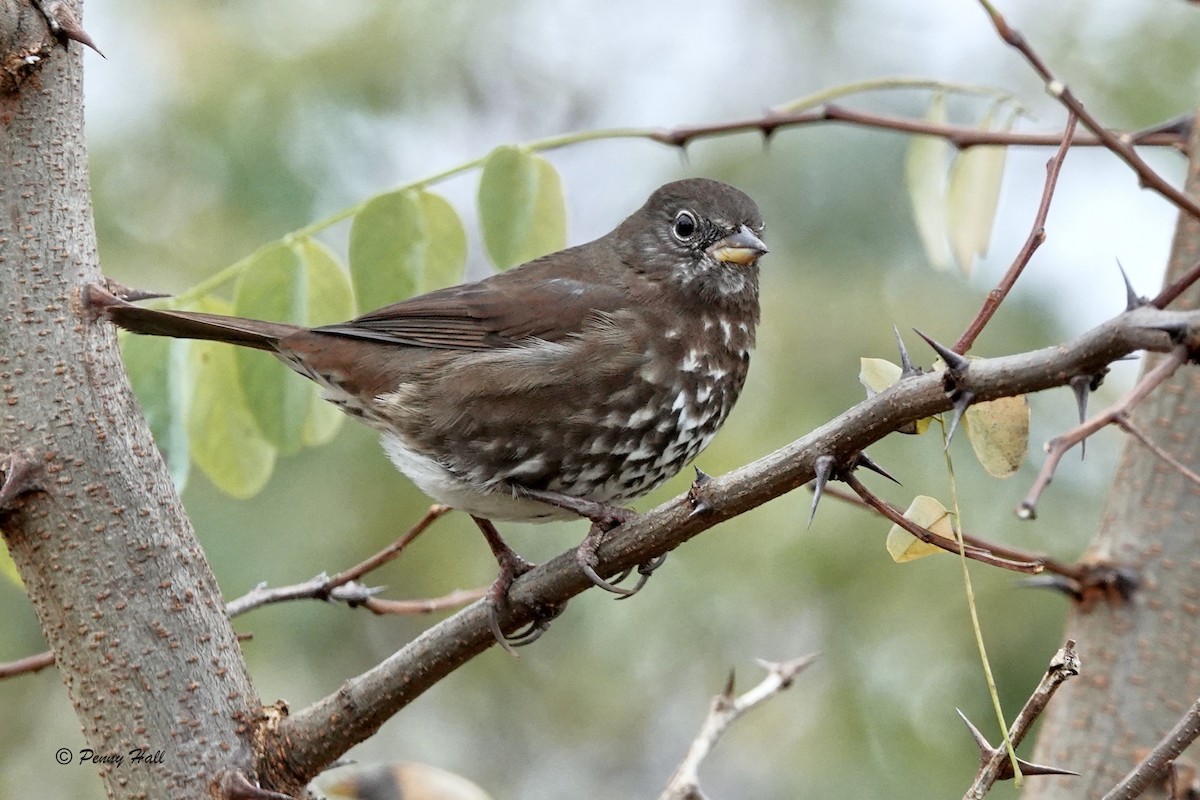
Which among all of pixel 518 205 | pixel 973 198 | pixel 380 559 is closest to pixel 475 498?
pixel 380 559

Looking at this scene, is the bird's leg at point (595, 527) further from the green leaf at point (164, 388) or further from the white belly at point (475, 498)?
the green leaf at point (164, 388)

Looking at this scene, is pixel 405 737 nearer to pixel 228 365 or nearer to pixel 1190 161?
pixel 228 365

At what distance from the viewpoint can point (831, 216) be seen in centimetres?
652

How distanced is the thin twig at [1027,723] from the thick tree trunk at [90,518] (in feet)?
4.62

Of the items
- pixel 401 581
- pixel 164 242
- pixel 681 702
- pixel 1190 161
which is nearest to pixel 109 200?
pixel 164 242

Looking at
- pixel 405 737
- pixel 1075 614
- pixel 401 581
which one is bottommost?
pixel 405 737

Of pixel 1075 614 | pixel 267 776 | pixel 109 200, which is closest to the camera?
pixel 267 776

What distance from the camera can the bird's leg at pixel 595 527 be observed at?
2.71 metres

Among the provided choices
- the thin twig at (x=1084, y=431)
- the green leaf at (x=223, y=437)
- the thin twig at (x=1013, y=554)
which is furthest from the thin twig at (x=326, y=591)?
the thin twig at (x=1084, y=431)

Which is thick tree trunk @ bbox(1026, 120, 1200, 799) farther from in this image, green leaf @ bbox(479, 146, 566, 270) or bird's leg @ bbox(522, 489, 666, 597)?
green leaf @ bbox(479, 146, 566, 270)

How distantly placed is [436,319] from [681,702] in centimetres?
360

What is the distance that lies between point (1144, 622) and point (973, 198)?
1.22 metres

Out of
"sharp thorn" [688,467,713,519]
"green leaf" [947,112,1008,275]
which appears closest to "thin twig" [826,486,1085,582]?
"sharp thorn" [688,467,713,519]

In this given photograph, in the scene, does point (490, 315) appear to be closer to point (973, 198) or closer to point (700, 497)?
point (973, 198)
